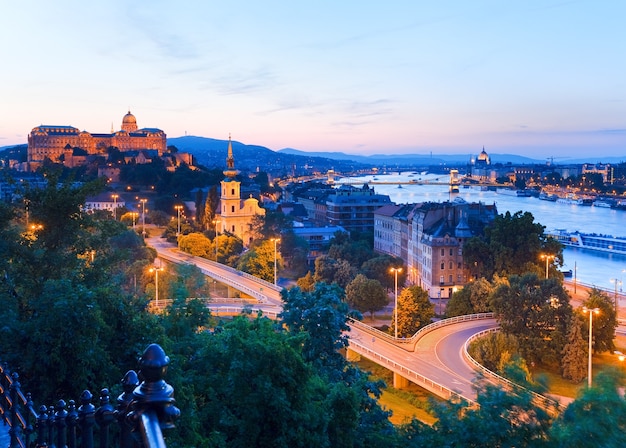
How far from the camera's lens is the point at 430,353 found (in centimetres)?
2136

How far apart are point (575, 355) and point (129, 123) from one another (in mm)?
95406

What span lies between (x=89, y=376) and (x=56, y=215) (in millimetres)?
4895

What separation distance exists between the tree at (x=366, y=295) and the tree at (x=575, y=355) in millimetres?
9596

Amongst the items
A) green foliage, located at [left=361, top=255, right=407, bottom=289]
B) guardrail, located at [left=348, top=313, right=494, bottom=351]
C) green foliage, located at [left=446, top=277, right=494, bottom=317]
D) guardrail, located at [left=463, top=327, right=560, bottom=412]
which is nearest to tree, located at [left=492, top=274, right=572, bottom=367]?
guardrail, located at [left=463, top=327, right=560, bottom=412]

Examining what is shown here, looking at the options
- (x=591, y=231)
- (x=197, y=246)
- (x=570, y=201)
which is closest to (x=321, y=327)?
(x=197, y=246)

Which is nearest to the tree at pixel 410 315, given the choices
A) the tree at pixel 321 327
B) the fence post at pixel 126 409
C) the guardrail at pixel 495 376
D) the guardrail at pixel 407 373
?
the guardrail at pixel 495 376

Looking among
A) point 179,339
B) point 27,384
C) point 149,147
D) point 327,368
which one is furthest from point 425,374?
point 149,147

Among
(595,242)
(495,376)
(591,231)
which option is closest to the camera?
(495,376)

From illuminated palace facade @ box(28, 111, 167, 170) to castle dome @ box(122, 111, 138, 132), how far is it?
5.45 feet

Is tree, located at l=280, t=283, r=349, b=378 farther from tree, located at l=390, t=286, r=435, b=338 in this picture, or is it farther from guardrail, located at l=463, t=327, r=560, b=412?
tree, located at l=390, t=286, r=435, b=338

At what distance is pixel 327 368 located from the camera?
44.4 feet

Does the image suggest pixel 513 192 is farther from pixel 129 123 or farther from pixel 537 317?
pixel 537 317

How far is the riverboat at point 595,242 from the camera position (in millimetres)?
52750

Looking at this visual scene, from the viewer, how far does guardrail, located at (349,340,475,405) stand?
57.9ft
